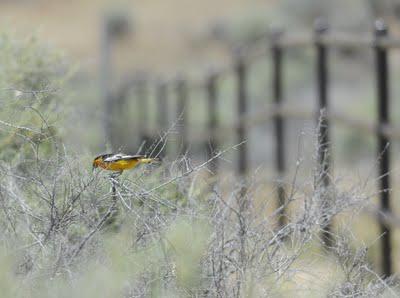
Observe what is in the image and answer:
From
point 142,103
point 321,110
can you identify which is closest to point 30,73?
point 321,110

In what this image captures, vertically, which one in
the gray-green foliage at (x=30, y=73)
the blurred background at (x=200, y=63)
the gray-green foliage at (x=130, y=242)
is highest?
the gray-green foliage at (x=30, y=73)

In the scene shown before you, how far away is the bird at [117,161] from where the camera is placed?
3.12 meters

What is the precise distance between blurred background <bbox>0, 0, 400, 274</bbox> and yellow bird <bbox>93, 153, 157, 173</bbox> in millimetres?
144

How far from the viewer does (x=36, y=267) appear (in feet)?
9.39

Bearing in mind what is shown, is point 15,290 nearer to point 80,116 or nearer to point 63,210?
point 63,210

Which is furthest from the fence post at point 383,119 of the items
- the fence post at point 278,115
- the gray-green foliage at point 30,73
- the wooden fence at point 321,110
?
the fence post at point 278,115

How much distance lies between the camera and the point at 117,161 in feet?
10.3

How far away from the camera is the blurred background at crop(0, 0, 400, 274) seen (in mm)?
5875

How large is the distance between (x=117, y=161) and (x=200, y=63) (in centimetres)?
3728

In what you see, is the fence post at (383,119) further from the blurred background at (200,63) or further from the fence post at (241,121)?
the fence post at (241,121)

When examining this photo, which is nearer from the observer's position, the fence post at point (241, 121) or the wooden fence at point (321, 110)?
the wooden fence at point (321, 110)

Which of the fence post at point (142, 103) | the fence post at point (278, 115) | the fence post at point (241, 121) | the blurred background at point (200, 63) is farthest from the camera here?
the fence post at point (142, 103)

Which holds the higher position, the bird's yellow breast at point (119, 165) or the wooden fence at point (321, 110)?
the bird's yellow breast at point (119, 165)

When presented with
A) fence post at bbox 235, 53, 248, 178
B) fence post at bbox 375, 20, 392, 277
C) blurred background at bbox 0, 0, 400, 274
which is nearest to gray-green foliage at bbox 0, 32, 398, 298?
blurred background at bbox 0, 0, 400, 274
